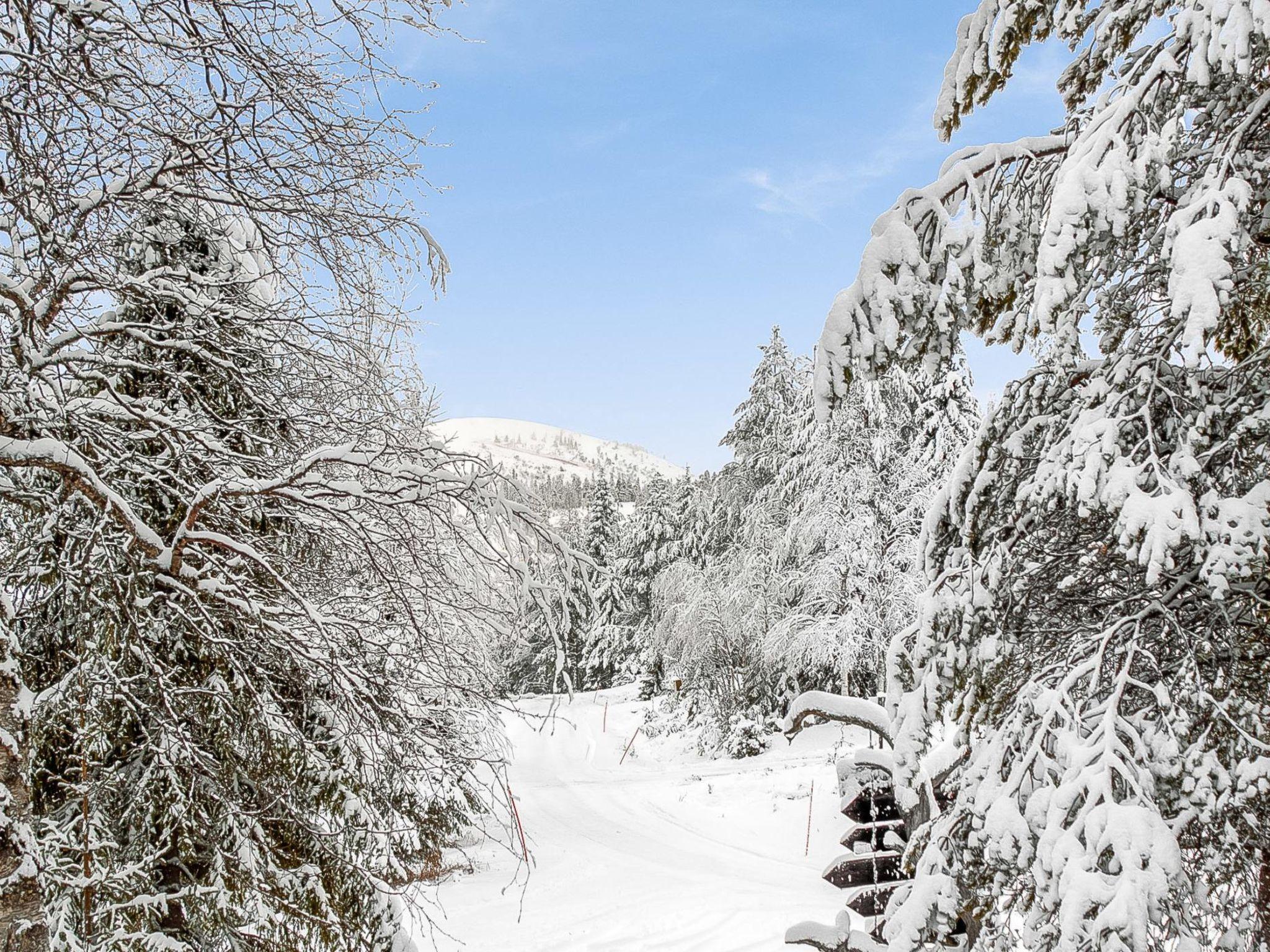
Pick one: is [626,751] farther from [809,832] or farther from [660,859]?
[809,832]

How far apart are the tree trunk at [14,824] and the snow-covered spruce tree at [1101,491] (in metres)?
3.09

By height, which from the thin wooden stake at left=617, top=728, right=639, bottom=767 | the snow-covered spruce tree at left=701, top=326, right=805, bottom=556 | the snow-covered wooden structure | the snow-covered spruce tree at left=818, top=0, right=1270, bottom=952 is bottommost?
the thin wooden stake at left=617, top=728, right=639, bottom=767

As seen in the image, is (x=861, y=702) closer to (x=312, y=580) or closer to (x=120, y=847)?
(x=312, y=580)

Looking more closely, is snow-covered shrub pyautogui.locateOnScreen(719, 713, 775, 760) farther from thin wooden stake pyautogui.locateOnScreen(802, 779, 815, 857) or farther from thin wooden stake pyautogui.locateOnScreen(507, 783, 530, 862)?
thin wooden stake pyautogui.locateOnScreen(507, 783, 530, 862)

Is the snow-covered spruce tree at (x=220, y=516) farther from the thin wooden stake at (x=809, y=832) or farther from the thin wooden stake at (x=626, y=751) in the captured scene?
the thin wooden stake at (x=626, y=751)

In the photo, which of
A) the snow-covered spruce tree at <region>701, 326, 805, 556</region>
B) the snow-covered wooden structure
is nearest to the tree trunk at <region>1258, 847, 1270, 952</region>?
the snow-covered wooden structure

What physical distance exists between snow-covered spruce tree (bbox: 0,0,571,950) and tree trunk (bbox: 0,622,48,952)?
0.07ft

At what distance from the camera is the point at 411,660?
3.62 metres

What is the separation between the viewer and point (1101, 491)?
3072 mm

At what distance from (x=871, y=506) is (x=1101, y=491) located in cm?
1381

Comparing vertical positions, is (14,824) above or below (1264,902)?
above

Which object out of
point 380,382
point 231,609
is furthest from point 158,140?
point 231,609

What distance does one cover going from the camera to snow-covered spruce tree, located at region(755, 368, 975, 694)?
51.7 ft

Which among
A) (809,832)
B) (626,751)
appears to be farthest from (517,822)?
(626,751)
